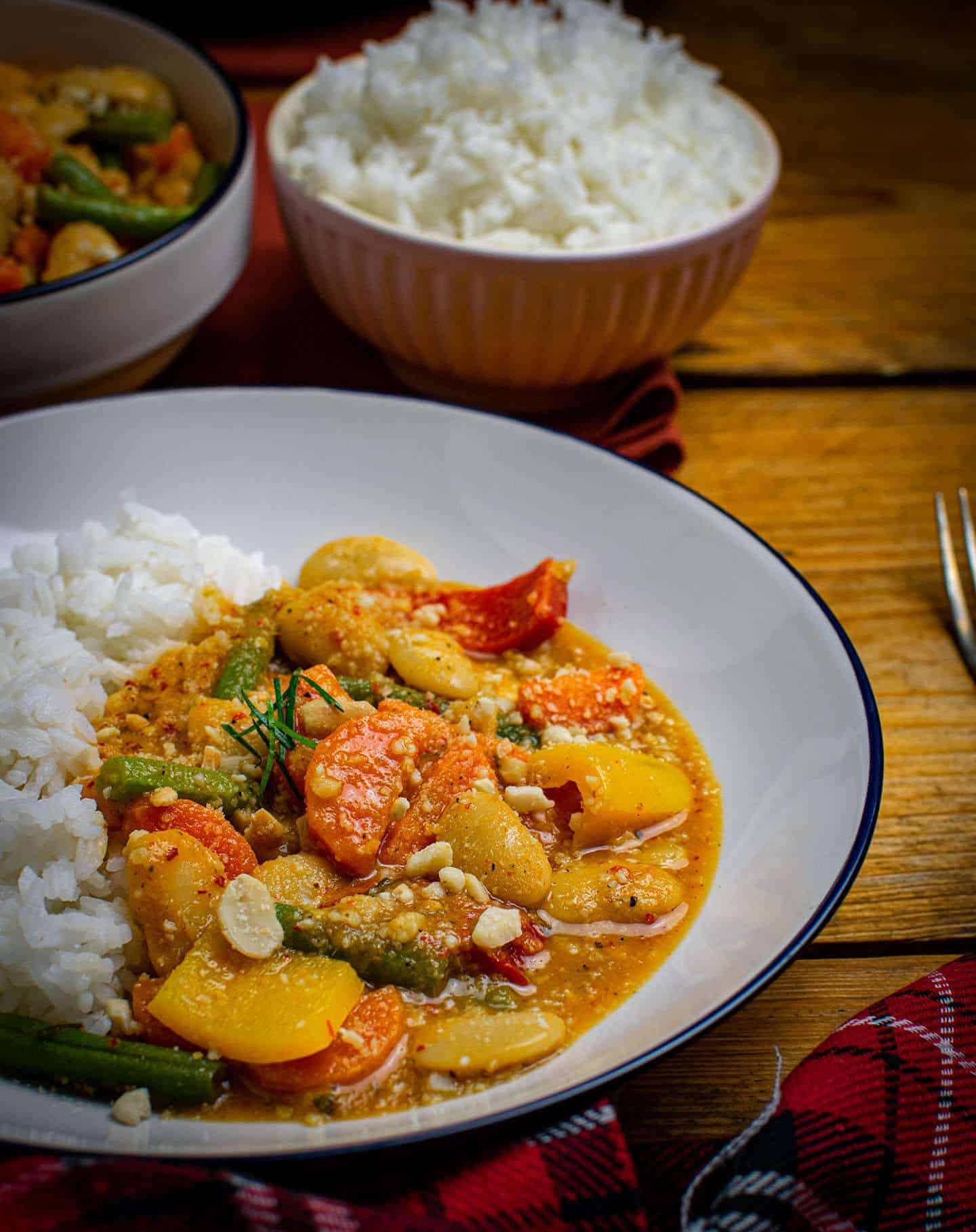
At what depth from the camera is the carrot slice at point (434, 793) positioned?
1729 mm

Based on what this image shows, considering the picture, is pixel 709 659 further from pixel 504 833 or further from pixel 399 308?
pixel 399 308

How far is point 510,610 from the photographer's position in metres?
2.19

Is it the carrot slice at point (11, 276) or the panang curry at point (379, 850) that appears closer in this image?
the panang curry at point (379, 850)

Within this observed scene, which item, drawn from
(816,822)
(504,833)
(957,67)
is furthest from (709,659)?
(957,67)

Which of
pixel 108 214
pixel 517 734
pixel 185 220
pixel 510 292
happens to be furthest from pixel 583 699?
pixel 108 214

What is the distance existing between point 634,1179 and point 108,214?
217 cm

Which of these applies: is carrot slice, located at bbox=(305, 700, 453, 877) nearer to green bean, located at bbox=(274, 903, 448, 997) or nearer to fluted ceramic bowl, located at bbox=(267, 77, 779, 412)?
green bean, located at bbox=(274, 903, 448, 997)

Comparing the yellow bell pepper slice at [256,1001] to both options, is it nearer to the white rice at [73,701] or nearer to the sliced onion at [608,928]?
the white rice at [73,701]

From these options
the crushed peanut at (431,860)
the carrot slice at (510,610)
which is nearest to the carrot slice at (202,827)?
the crushed peanut at (431,860)

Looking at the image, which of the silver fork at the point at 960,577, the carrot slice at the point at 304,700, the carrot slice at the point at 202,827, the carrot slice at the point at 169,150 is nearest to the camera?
the carrot slice at the point at 202,827

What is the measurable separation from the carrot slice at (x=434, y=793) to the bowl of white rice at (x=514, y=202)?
1055mm

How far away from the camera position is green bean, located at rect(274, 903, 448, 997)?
60.6 inches

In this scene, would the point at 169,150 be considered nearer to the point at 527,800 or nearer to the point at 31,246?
the point at 31,246

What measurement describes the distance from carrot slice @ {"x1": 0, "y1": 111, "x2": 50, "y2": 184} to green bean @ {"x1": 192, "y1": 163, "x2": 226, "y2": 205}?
331 millimetres
